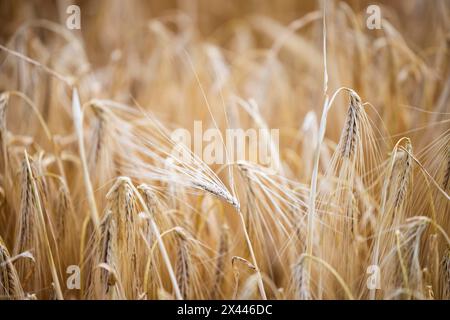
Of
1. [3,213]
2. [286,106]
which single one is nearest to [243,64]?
[286,106]

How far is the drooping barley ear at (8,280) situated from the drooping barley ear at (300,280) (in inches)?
17.8

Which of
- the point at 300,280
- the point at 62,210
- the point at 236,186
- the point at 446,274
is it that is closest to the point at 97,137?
the point at 62,210

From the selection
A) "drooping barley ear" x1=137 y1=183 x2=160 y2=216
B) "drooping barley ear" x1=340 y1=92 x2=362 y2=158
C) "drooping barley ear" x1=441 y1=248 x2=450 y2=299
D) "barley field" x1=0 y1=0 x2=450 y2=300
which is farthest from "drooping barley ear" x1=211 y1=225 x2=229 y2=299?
"drooping barley ear" x1=441 y1=248 x2=450 y2=299

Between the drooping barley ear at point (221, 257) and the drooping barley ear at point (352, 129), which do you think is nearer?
the drooping barley ear at point (352, 129)

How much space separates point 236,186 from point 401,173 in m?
0.28

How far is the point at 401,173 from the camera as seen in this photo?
0.62 m

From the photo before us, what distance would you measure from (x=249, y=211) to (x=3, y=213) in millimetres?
478

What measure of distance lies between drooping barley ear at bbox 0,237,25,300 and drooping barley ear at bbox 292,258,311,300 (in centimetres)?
45

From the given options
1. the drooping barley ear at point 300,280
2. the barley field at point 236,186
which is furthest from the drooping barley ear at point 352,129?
the drooping barley ear at point 300,280

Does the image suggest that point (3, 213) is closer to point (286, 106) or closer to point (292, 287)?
point (292, 287)

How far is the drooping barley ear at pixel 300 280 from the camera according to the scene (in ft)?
2.04

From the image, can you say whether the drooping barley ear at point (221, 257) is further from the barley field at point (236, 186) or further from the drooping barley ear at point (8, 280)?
the drooping barley ear at point (8, 280)

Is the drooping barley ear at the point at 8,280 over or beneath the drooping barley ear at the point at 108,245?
beneath

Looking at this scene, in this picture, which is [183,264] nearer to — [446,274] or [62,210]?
[62,210]
